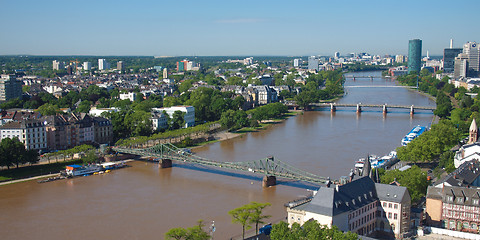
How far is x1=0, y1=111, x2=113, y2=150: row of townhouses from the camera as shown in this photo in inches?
978

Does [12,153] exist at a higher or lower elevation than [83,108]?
lower

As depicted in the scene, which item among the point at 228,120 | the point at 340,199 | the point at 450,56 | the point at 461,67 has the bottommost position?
the point at 340,199

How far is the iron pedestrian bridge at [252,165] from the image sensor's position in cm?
1854

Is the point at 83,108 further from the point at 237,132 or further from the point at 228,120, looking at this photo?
the point at 237,132

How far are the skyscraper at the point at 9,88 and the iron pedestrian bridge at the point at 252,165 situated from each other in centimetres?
2561

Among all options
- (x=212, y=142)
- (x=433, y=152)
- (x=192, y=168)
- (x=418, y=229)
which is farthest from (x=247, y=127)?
(x=418, y=229)

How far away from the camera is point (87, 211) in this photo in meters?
16.6

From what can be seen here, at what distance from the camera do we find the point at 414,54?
109062mm

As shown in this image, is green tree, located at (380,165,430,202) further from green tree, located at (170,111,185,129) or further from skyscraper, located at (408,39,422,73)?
skyscraper, located at (408,39,422,73)

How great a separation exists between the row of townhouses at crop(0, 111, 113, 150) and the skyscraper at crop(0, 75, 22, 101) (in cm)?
1812

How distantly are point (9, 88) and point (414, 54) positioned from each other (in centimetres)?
8686

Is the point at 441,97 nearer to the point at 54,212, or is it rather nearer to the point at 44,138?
the point at 44,138

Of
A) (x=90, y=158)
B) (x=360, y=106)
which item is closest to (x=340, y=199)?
(x=90, y=158)

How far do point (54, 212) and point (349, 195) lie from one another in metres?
9.67
